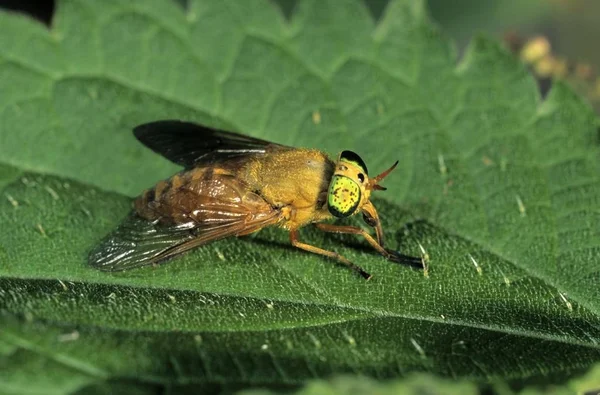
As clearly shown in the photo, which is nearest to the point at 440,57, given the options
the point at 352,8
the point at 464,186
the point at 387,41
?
the point at 387,41

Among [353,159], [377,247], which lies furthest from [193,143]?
[377,247]

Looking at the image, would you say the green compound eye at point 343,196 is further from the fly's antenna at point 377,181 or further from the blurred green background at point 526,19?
the blurred green background at point 526,19

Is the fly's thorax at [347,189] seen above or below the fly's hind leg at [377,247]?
above

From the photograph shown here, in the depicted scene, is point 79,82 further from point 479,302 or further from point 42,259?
point 479,302

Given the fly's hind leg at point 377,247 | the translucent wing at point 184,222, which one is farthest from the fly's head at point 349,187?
the translucent wing at point 184,222

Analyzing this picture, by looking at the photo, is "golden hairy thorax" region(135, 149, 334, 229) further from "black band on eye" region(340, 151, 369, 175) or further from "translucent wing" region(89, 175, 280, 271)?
"black band on eye" region(340, 151, 369, 175)

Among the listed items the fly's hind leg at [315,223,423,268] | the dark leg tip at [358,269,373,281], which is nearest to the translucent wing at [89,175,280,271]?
the fly's hind leg at [315,223,423,268]
